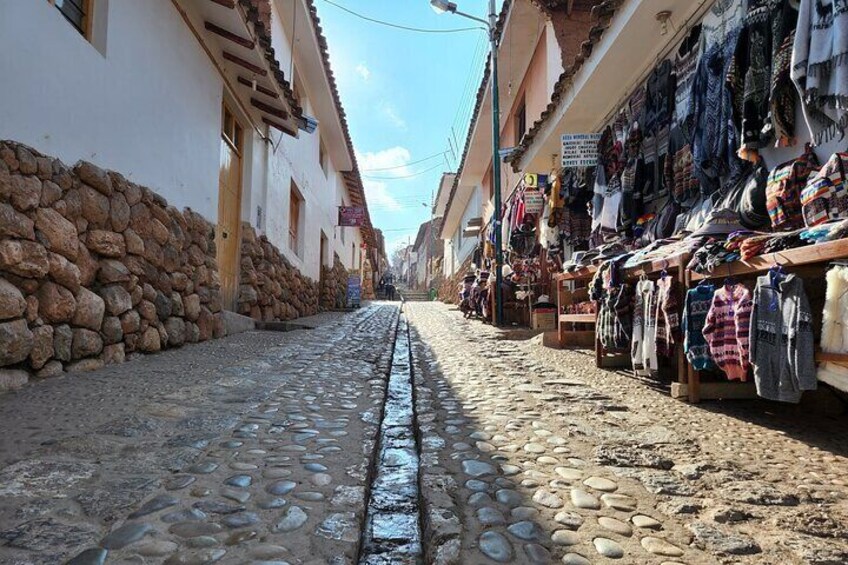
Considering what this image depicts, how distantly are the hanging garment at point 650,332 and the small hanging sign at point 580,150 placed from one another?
2.81 meters

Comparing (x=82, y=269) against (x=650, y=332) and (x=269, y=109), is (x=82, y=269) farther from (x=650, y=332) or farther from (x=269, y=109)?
(x=269, y=109)

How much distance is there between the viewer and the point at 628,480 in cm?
193

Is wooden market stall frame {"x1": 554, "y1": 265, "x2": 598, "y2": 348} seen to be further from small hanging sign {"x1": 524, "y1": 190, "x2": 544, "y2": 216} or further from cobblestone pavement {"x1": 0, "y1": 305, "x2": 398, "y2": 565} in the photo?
cobblestone pavement {"x1": 0, "y1": 305, "x2": 398, "y2": 565}

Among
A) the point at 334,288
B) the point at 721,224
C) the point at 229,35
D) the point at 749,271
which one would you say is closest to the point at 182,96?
the point at 229,35

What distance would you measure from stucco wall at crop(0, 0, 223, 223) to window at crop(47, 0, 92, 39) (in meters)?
0.14

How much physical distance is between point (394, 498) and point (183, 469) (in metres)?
0.84

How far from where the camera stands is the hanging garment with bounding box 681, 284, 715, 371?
2.85 meters

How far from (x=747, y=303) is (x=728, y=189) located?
1495 mm

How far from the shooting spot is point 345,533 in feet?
4.87

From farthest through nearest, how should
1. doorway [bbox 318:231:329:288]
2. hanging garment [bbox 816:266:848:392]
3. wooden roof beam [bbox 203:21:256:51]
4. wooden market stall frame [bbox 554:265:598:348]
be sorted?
doorway [bbox 318:231:329:288] → wooden roof beam [bbox 203:21:256:51] → wooden market stall frame [bbox 554:265:598:348] → hanging garment [bbox 816:266:848:392]

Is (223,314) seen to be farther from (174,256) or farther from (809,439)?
(809,439)

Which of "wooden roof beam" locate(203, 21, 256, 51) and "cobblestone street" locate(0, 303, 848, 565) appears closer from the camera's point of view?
"cobblestone street" locate(0, 303, 848, 565)

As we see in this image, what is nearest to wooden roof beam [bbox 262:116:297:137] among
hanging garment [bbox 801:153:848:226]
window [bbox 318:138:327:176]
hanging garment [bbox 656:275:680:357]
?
window [bbox 318:138:327:176]

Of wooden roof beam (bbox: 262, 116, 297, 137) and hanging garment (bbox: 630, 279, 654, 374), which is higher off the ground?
wooden roof beam (bbox: 262, 116, 297, 137)
